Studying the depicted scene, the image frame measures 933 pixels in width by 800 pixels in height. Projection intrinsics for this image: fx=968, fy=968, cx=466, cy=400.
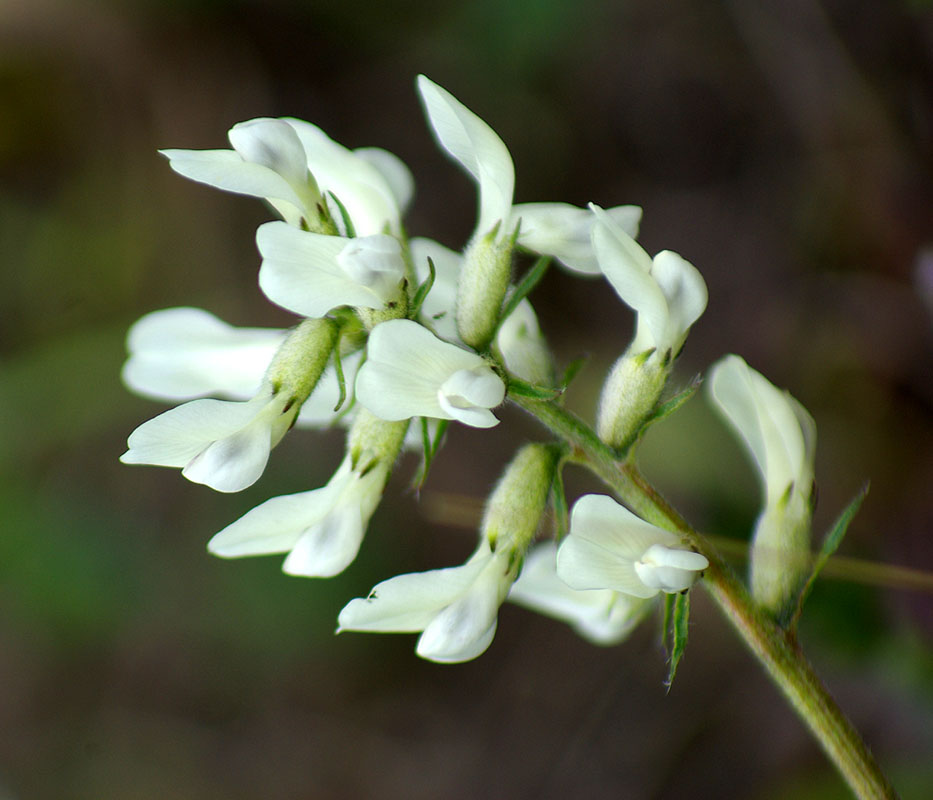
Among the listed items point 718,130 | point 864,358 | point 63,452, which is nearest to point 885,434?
point 864,358

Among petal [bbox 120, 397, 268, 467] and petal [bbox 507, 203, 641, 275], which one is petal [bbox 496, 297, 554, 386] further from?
petal [bbox 120, 397, 268, 467]

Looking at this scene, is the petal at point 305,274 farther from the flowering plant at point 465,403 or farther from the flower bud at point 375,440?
the flower bud at point 375,440

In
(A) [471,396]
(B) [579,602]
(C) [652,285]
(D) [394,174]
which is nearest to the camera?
(A) [471,396]

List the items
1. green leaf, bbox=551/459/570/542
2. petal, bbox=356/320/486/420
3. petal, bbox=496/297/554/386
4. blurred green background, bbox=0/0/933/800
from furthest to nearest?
blurred green background, bbox=0/0/933/800 < petal, bbox=496/297/554/386 < green leaf, bbox=551/459/570/542 < petal, bbox=356/320/486/420

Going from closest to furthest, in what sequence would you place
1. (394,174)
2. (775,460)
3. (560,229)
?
1. (560,229)
2. (775,460)
3. (394,174)

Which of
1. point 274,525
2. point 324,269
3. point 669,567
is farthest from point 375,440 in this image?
point 669,567

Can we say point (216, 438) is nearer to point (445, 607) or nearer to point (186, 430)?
point (186, 430)

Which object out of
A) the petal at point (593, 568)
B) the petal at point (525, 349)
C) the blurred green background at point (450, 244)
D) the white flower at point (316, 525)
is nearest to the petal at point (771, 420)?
the petal at point (525, 349)

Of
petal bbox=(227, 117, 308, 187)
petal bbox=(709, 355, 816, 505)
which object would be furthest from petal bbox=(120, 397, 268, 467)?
petal bbox=(709, 355, 816, 505)
